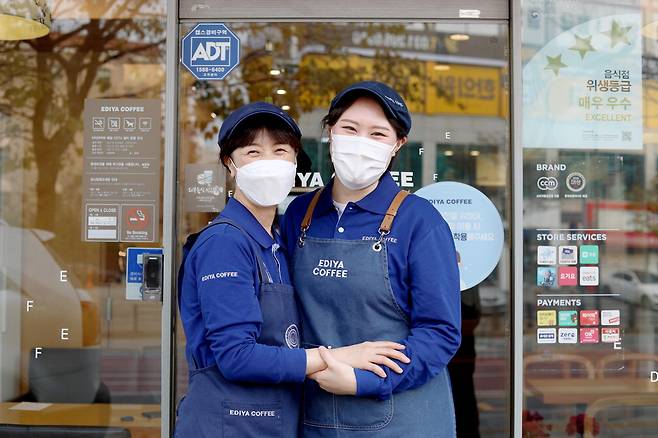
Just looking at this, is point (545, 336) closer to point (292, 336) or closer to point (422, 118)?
point (422, 118)

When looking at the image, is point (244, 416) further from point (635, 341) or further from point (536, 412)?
point (635, 341)

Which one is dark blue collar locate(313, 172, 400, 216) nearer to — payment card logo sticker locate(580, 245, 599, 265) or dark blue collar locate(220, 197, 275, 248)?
dark blue collar locate(220, 197, 275, 248)

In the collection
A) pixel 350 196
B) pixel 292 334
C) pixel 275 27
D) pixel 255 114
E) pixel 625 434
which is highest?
pixel 275 27

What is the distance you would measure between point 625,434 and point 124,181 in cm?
282

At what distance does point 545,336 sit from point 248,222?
201 cm

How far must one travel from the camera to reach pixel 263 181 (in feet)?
7.46

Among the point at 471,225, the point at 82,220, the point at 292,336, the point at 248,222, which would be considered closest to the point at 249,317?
the point at 292,336

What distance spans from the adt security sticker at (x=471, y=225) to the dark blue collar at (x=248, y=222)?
5.17 ft

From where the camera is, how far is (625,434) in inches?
153

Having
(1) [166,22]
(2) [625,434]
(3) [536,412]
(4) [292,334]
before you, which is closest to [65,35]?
(1) [166,22]

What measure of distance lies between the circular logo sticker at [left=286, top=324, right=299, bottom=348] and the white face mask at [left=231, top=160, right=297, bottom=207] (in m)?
0.38

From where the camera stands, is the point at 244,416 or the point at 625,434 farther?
the point at 625,434

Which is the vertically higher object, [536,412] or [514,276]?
[514,276]

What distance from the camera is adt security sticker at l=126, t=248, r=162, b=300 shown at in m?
Result: 3.69
